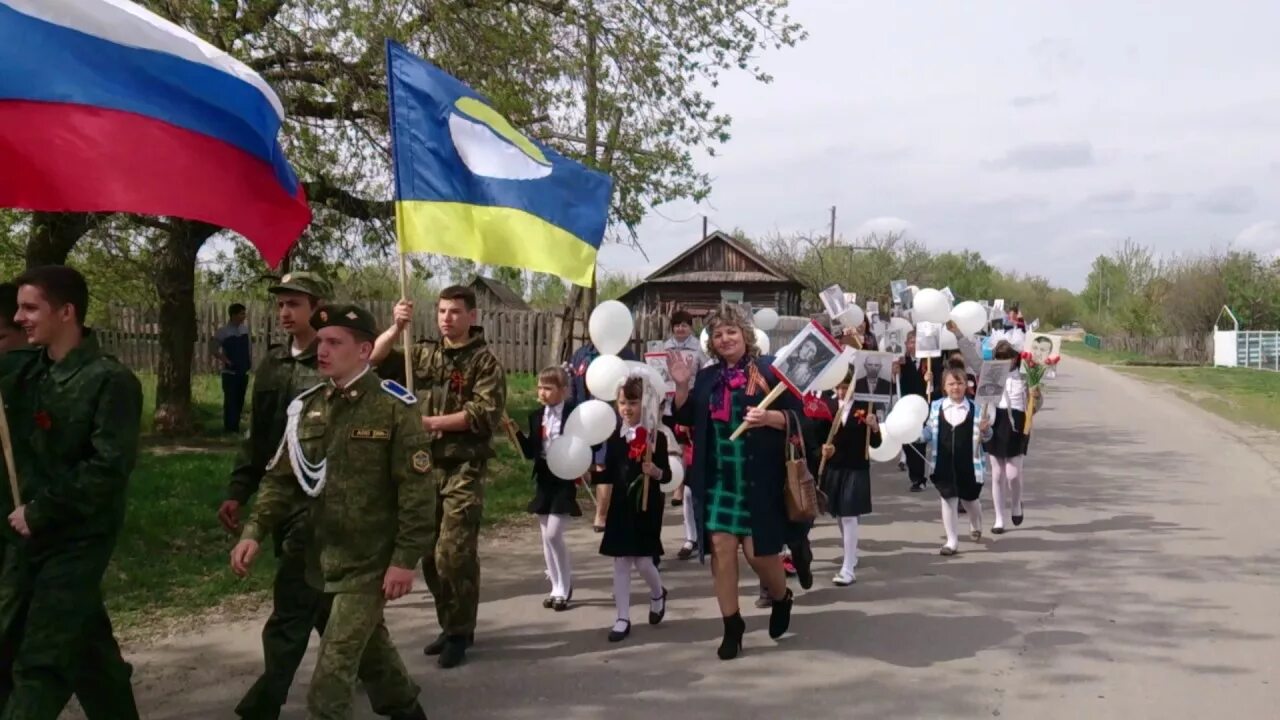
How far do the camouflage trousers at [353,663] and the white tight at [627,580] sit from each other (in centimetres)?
192

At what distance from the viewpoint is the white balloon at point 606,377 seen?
23.5ft

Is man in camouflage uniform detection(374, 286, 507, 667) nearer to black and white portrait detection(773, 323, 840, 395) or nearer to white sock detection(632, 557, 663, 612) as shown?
white sock detection(632, 557, 663, 612)

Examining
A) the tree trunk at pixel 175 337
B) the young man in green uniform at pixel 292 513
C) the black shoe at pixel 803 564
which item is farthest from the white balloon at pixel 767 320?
the young man in green uniform at pixel 292 513

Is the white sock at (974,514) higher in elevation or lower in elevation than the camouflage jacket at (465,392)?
lower

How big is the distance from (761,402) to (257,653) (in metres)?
2.94

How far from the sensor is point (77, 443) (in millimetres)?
3824

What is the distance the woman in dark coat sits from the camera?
18.3 feet

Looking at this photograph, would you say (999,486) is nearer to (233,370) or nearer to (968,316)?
(968,316)

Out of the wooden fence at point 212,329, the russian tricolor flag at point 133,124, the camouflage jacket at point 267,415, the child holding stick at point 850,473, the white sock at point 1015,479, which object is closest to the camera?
the russian tricolor flag at point 133,124

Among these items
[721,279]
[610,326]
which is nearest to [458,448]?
[610,326]

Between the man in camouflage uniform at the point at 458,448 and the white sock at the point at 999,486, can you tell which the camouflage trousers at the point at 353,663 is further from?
the white sock at the point at 999,486

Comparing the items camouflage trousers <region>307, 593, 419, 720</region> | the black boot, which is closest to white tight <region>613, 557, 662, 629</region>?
the black boot

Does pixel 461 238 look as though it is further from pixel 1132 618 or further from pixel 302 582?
pixel 1132 618

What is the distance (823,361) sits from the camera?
5.70m
